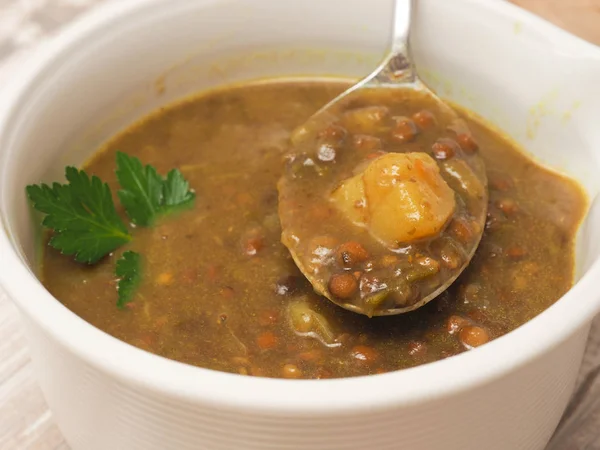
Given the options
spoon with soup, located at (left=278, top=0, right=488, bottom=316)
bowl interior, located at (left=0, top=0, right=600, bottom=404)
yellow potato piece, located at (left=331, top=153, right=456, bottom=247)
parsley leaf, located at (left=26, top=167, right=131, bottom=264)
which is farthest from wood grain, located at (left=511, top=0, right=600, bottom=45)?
parsley leaf, located at (left=26, top=167, right=131, bottom=264)

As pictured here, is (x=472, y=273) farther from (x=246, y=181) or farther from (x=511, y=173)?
(x=246, y=181)

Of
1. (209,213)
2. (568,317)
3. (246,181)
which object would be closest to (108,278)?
(209,213)

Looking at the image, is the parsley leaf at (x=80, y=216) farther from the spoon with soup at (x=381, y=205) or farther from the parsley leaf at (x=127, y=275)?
the spoon with soup at (x=381, y=205)

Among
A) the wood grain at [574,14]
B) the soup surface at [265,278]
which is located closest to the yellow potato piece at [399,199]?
the soup surface at [265,278]

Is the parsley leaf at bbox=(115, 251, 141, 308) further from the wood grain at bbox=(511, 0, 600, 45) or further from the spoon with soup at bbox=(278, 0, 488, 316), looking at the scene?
the wood grain at bbox=(511, 0, 600, 45)

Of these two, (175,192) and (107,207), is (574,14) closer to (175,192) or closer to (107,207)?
(175,192)

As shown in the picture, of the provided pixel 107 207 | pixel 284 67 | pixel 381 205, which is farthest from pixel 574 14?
pixel 107 207
